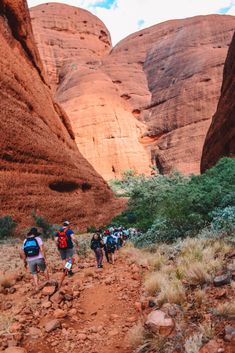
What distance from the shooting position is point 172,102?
53.2 metres

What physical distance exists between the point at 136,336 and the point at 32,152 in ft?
48.2

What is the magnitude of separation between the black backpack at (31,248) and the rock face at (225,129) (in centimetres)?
1553

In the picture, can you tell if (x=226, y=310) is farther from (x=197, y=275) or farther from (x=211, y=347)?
(x=197, y=275)

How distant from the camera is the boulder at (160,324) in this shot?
13.4 ft

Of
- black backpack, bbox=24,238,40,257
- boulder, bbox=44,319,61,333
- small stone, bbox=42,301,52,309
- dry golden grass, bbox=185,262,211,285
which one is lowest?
small stone, bbox=42,301,52,309

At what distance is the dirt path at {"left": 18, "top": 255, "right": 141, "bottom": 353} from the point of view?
4336 mm

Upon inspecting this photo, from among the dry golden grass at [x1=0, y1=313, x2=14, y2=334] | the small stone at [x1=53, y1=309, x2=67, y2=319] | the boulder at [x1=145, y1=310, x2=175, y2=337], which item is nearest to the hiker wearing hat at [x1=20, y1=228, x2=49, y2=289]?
the dry golden grass at [x1=0, y1=313, x2=14, y2=334]

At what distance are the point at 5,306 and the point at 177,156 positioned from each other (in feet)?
144

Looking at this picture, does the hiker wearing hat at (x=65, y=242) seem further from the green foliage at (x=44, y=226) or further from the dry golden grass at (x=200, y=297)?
the green foliage at (x=44, y=226)

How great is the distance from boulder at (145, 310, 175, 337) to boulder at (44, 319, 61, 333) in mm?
1330

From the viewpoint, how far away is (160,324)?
163 inches

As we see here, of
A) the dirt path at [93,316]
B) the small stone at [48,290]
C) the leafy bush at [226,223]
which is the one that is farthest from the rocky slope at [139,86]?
the small stone at [48,290]

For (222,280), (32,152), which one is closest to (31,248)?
(222,280)

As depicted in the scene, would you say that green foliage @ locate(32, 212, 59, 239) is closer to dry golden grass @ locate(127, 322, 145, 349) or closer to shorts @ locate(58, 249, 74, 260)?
shorts @ locate(58, 249, 74, 260)
